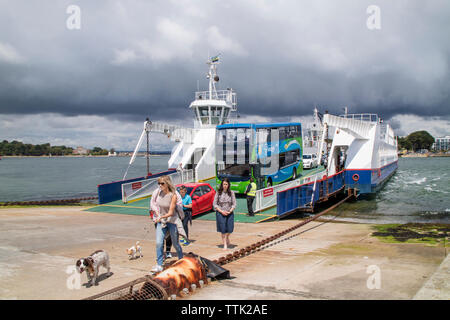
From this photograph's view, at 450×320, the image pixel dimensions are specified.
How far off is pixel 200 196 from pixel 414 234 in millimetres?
8384

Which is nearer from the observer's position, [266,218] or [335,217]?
[266,218]

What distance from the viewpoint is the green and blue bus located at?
17625 millimetres

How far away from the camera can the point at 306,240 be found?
1030 centimetres

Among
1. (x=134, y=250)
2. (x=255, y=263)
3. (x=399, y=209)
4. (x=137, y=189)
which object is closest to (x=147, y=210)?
(x=137, y=189)

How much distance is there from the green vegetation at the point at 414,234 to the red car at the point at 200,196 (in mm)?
7049

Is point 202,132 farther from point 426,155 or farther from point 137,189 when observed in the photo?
point 426,155

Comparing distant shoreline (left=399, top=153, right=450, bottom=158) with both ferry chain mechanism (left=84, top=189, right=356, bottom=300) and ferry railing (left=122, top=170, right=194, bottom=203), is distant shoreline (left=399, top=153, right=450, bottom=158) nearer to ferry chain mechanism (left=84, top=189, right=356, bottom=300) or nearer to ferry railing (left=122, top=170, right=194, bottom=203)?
ferry railing (left=122, top=170, right=194, bottom=203)

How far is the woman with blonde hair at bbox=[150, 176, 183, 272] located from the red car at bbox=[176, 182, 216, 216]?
7.80 meters

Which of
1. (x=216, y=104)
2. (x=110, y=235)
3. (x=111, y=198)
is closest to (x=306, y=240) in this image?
(x=110, y=235)

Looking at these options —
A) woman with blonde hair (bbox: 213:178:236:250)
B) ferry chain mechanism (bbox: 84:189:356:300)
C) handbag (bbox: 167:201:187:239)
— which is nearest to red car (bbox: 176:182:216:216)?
woman with blonde hair (bbox: 213:178:236:250)

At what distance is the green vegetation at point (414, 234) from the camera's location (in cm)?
970

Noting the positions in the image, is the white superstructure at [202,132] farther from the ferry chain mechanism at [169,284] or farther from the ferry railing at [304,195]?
the ferry chain mechanism at [169,284]
